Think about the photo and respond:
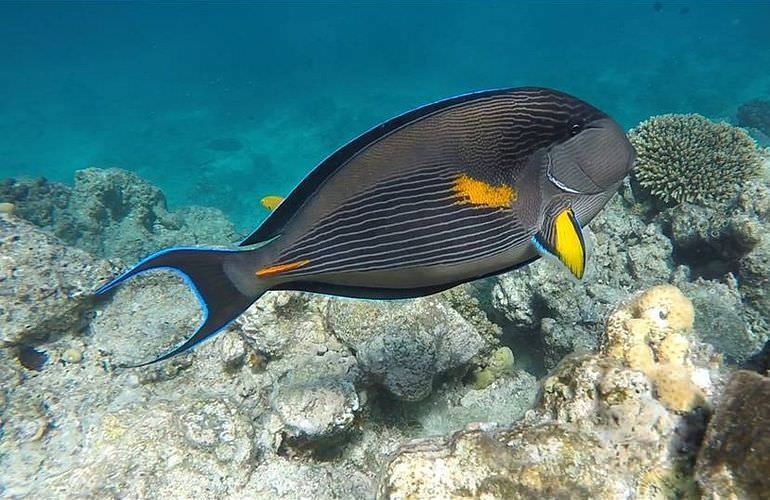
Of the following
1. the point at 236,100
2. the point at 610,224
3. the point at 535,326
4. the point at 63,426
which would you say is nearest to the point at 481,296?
the point at 535,326

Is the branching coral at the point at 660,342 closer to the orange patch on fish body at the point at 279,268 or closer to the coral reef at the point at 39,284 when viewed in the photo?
the orange patch on fish body at the point at 279,268

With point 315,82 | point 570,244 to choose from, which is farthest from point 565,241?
point 315,82

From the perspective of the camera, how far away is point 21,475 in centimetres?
296

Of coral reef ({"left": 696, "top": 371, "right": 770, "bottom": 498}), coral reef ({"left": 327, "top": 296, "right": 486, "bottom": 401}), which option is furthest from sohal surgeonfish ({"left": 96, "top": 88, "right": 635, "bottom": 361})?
coral reef ({"left": 327, "top": 296, "right": 486, "bottom": 401})

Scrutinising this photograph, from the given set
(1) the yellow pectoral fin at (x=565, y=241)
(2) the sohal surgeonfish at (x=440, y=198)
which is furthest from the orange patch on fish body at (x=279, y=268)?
(1) the yellow pectoral fin at (x=565, y=241)

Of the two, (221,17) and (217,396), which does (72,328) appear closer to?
(217,396)

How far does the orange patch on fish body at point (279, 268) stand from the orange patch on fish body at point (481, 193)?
1.69 feet

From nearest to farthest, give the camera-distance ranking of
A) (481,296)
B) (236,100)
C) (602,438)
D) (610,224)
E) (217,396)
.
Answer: (602,438) → (217,396) → (481,296) → (610,224) → (236,100)

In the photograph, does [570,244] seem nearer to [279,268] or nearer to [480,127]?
[480,127]

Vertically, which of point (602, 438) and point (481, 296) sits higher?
point (481, 296)

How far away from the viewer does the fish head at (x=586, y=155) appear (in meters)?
1.42

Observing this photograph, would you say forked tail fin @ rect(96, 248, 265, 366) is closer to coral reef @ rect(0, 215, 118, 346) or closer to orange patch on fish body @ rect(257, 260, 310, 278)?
orange patch on fish body @ rect(257, 260, 310, 278)

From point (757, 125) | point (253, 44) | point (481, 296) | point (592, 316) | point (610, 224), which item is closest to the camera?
point (592, 316)

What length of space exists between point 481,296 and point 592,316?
0.92m
